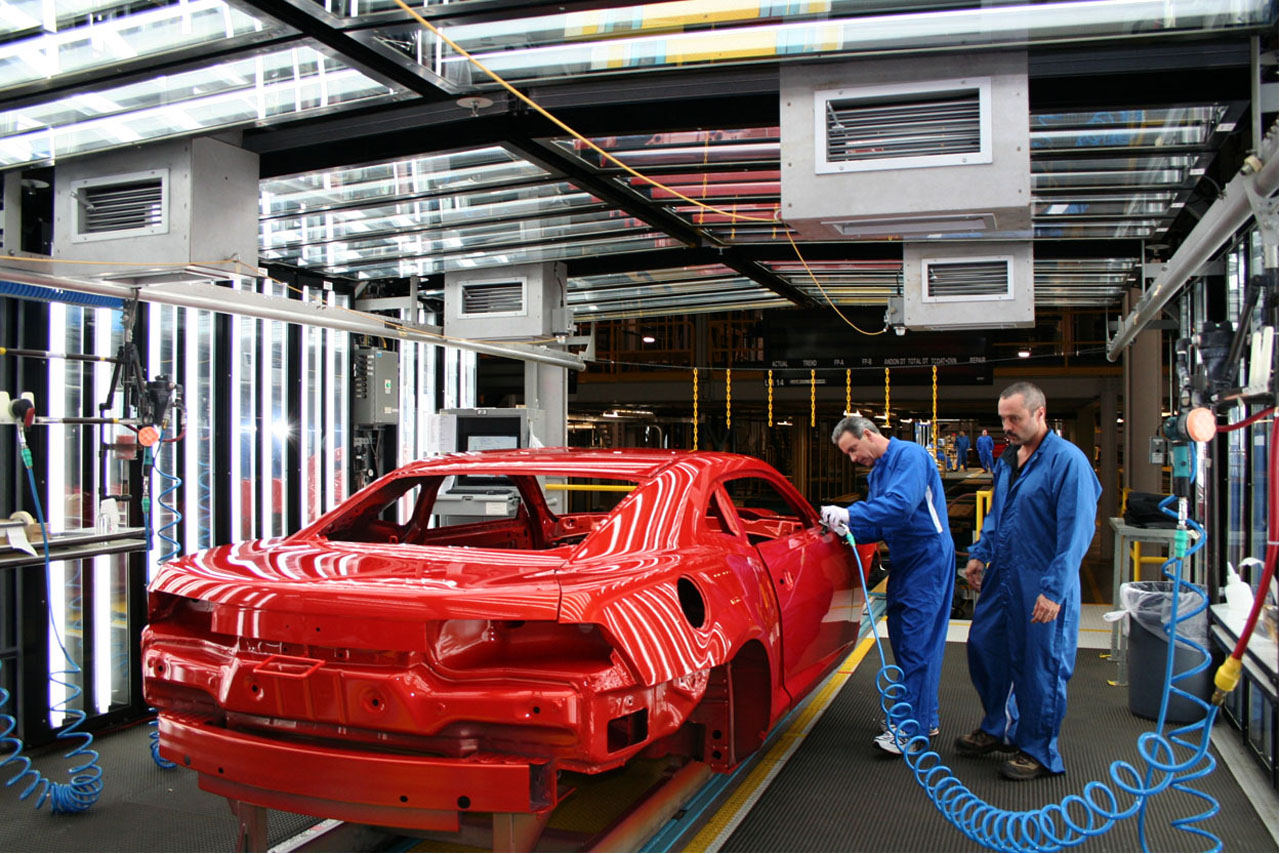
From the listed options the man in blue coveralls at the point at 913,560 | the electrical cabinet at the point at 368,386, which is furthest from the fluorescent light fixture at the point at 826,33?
the electrical cabinet at the point at 368,386

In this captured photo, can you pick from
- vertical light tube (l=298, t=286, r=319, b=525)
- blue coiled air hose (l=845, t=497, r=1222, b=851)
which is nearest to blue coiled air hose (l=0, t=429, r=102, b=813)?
vertical light tube (l=298, t=286, r=319, b=525)

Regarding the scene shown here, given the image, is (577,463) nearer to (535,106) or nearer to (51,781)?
(535,106)

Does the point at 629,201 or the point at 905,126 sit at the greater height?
the point at 629,201

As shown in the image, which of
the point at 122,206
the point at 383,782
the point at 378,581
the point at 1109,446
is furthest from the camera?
the point at 1109,446

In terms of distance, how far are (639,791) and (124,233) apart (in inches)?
125

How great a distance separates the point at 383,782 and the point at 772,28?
8.76 feet

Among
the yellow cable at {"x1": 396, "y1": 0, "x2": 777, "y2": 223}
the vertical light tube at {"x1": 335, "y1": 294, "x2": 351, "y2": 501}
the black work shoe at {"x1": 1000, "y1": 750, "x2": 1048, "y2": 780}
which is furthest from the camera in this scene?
the vertical light tube at {"x1": 335, "y1": 294, "x2": 351, "y2": 501}

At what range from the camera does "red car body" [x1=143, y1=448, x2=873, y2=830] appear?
2250 millimetres

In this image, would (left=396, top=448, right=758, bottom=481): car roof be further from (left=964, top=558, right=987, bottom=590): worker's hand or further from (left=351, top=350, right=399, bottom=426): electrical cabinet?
(left=351, top=350, right=399, bottom=426): electrical cabinet

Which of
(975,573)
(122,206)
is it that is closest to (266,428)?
(122,206)

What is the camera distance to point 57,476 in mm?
4613

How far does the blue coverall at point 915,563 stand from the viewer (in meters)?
3.96

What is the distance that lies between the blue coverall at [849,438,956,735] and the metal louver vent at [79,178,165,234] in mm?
3250

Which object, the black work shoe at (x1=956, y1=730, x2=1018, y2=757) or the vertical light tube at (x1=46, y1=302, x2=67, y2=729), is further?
the vertical light tube at (x1=46, y1=302, x2=67, y2=729)
